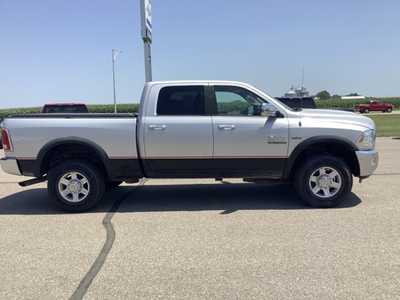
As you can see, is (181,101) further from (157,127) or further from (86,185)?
(86,185)

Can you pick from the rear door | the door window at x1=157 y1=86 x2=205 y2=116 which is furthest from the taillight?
the door window at x1=157 y1=86 x2=205 y2=116

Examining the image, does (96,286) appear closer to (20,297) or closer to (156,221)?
(20,297)

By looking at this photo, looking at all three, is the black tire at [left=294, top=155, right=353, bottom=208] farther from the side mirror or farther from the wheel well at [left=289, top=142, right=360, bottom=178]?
the side mirror

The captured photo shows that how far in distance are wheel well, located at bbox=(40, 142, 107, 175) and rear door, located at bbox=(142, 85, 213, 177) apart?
79 cm

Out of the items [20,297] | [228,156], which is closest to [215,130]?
[228,156]

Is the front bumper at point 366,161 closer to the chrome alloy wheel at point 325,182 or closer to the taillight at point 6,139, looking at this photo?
the chrome alloy wheel at point 325,182

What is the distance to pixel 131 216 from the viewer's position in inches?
235

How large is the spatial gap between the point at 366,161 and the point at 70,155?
15.2ft

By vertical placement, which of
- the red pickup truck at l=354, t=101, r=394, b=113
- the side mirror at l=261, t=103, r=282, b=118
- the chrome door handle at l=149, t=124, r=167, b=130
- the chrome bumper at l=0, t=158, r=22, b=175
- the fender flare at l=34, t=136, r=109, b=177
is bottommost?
the red pickup truck at l=354, t=101, r=394, b=113

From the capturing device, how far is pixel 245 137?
617cm

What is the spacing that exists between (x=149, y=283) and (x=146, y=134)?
2865 mm

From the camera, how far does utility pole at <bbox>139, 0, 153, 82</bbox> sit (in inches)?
505

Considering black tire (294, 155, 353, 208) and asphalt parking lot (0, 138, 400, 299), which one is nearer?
asphalt parking lot (0, 138, 400, 299)

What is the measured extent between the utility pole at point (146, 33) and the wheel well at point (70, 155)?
6.92 metres
